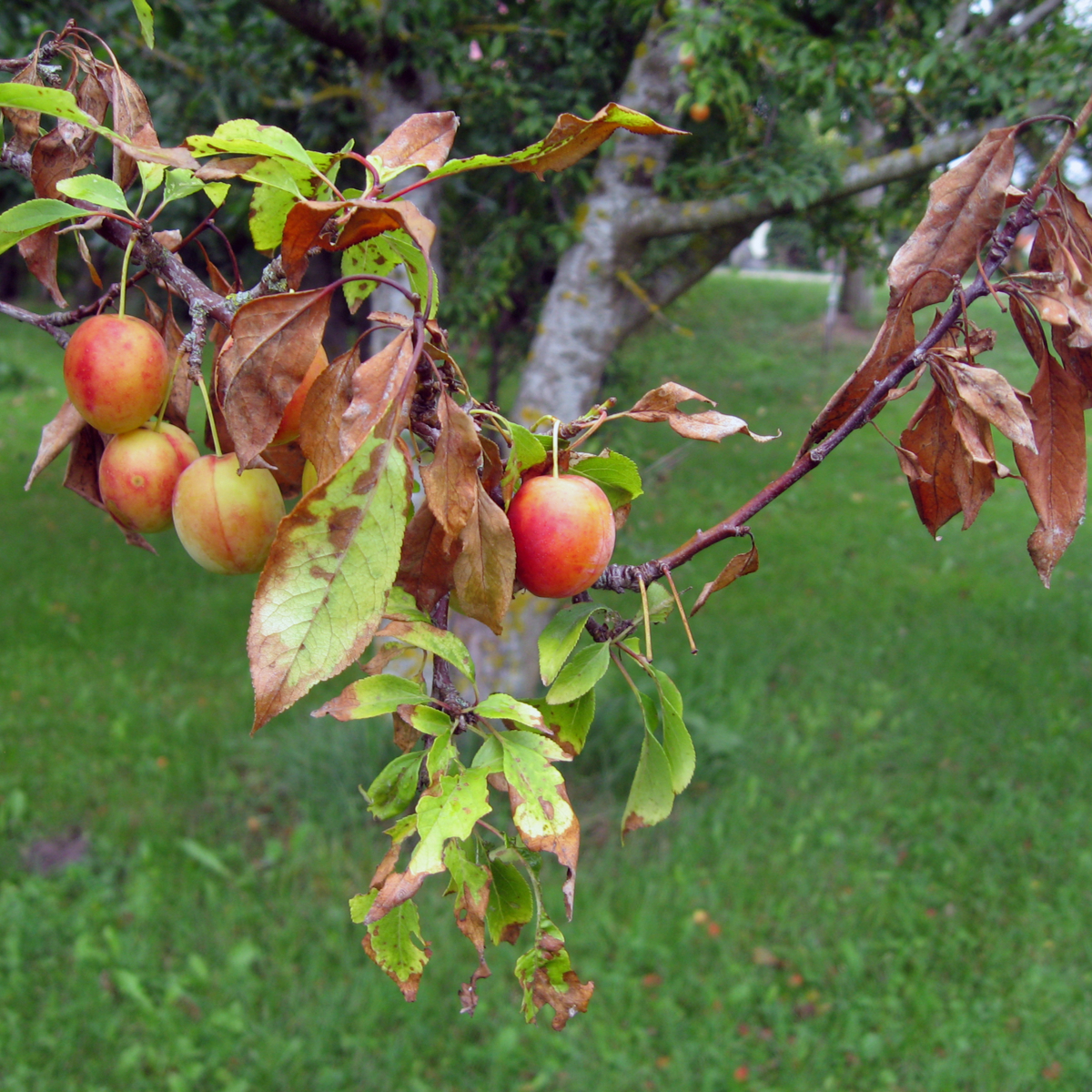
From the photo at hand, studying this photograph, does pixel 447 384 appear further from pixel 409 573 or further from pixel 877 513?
pixel 877 513

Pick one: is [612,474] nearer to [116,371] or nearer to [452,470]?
[452,470]

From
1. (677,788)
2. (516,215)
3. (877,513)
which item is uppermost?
(677,788)

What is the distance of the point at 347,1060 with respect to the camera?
101 inches

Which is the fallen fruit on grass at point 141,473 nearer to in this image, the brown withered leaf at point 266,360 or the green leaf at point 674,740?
the brown withered leaf at point 266,360

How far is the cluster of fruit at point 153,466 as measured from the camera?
0.71 m

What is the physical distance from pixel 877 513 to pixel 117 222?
659cm

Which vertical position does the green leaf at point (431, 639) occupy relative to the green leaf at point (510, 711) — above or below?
above

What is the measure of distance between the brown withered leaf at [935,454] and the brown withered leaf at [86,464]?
25.0 inches

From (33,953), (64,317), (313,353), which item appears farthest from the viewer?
(33,953)

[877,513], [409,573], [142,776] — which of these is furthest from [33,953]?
[877,513]

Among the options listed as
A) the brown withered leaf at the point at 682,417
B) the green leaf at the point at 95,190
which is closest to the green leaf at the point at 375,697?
the brown withered leaf at the point at 682,417

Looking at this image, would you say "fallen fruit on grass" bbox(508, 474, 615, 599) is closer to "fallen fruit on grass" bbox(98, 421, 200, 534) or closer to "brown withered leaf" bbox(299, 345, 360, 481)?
"brown withered leaf" bbox(299, 345, 360, 481)

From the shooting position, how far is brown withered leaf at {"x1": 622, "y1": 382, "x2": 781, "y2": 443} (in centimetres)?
64

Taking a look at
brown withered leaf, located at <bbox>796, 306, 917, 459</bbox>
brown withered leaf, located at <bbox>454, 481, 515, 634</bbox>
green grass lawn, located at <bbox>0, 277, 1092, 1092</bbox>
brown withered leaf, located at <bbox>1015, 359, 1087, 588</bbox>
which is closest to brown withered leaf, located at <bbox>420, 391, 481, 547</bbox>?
brown withered leaf, located at <bbox>454, 481, 515, 634</bbox>
